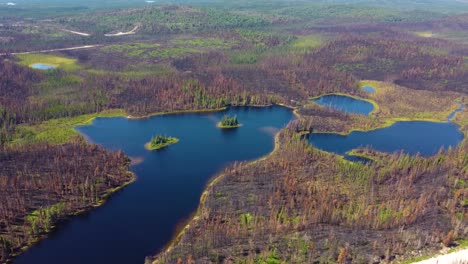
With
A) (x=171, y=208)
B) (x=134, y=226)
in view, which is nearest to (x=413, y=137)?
(x=171, y=208)

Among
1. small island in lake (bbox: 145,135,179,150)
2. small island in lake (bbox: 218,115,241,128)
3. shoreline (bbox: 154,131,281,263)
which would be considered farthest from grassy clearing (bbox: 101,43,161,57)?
shoreline (bbox: 154,131,281,263)

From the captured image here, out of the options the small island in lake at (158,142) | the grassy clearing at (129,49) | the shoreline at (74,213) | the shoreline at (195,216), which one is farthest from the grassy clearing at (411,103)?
the grassy clearing at (129,49)

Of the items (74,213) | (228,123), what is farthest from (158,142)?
(74,213)

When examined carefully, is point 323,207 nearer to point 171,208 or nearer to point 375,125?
point 171,208

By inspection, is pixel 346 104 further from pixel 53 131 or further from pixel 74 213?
pixel 74 213

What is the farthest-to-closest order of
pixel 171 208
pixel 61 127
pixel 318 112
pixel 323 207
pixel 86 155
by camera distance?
1. pixel 318 112
2. pixel 61 127
3. pixel 86 155
4. pixel 171 208
5. pixel 323 207

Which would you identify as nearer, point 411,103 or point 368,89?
point 411,103

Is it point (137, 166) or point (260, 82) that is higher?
point (260, 82)
